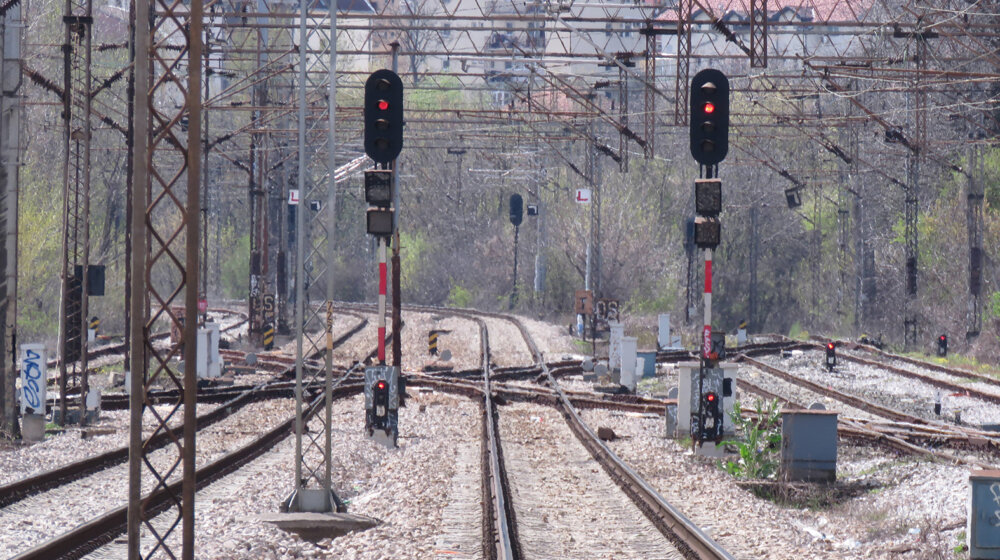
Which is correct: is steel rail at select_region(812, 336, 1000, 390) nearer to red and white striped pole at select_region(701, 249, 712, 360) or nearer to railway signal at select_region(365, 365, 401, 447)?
red and white striped pole at select_region(701, 249, 712, 360)

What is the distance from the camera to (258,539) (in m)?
10.1

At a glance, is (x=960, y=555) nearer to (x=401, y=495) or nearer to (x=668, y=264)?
(x=401, y=495)

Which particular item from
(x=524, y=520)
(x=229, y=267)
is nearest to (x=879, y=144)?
(x=229, y=267)

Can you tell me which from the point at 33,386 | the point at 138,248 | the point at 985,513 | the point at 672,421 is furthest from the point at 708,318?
the point at 33,386

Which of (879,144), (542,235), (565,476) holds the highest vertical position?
(879,144)

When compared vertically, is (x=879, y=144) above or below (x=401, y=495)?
above

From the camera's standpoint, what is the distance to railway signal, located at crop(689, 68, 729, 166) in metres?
14.4

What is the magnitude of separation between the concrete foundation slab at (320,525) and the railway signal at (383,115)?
16.3 ft

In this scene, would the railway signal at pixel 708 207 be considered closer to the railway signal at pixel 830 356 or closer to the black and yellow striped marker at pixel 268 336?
the railway signal at pixel 830 356

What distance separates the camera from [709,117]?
47.4ft

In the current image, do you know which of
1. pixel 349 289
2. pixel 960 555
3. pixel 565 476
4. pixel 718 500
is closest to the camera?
pixel 960 555

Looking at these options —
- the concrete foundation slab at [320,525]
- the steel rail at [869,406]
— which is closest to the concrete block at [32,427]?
the concrete foundation slab at [320,525]

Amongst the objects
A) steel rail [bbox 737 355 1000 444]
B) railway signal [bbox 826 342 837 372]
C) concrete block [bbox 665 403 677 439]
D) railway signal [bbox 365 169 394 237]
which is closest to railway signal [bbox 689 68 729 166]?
railway signal [bbox 365 169 394 237]

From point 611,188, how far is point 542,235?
576cm
